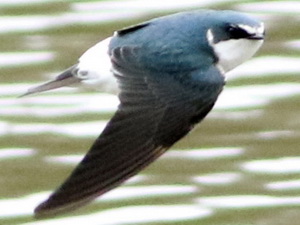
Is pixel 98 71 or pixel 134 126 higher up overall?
pixel 98 71

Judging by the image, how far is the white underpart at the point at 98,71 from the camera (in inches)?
228

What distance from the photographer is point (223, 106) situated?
6.90 m

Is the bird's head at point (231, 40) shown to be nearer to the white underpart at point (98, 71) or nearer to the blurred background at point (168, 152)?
the white underpart at point (98, 71)

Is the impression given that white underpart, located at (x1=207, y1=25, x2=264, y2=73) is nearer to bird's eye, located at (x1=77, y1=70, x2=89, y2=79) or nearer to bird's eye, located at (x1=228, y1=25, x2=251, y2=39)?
bird's eye, located at (x1=228, y1=25, x2=251, y2=39)

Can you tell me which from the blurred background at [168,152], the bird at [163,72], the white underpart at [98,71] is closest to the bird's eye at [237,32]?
the bird at [163,72]

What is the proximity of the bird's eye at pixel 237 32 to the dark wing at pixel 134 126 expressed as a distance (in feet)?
0.38

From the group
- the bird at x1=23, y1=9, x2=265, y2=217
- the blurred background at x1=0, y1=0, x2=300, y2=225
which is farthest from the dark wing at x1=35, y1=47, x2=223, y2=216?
the blurred background at x1=0, y1=0, x2=300, y2=225

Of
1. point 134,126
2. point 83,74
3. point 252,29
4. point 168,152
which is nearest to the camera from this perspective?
point 134,126

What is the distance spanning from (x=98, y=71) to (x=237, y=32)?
1.18ft

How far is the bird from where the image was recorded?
5531mm

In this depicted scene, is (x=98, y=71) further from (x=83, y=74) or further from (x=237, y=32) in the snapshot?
(x=237, y=32)

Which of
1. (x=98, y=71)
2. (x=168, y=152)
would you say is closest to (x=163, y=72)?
(x=98, y=71)

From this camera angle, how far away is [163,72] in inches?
227

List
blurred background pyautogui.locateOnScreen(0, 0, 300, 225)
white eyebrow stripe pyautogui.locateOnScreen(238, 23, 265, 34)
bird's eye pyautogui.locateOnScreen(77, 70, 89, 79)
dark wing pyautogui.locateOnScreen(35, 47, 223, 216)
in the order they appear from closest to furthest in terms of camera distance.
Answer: dark wing pyautogui.locateOnScreen(35, 47, 223, 216) < white eyebrow stripe pyautogui.locateOnScreen(238, 23, 265, 34) < bird's eye pyautogui.locateOnScreen(77, 70, 89, 79) < blurred background pyautogui.locateOnScreen(0, 0, 300, 225)
